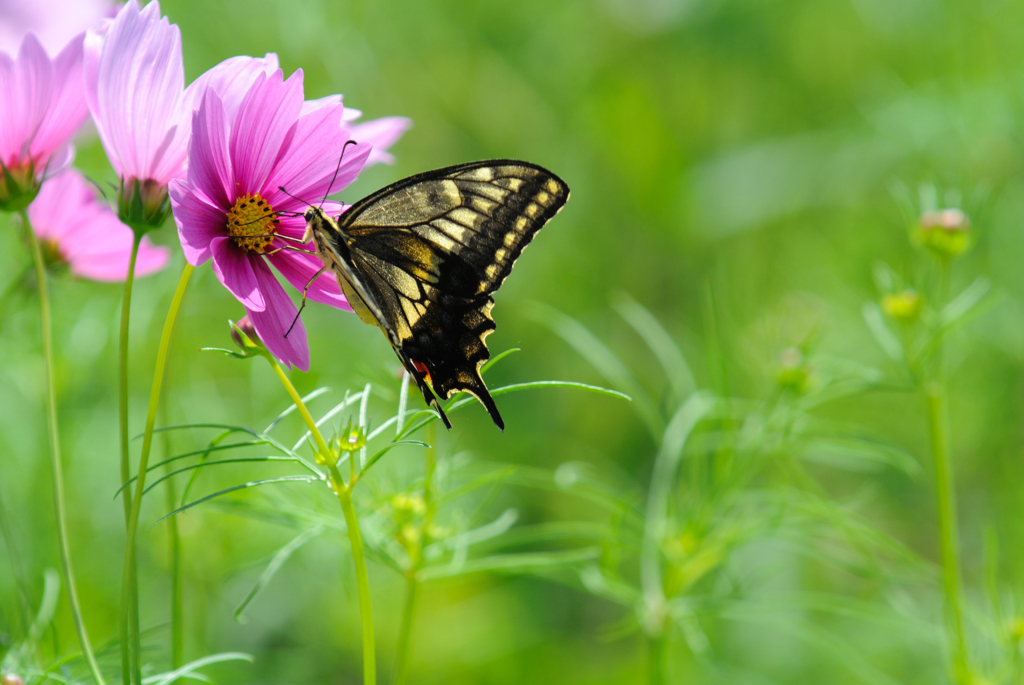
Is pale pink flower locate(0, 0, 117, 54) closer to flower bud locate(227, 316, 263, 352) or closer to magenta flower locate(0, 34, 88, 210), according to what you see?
magenta flower locate(0, 34, 88, 210)

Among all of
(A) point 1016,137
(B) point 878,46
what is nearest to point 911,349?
(A) point 1016,137

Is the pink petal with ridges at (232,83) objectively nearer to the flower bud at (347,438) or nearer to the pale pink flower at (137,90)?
the pale pink flower at (137,90)

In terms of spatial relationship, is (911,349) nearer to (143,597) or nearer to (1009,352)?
(1009,352)

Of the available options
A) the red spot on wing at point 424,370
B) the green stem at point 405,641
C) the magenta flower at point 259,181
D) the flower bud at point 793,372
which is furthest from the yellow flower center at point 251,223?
the flower bud at point 793,372

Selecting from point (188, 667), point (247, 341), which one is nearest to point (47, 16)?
point (247, 341)

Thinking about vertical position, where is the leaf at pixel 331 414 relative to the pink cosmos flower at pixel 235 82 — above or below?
below

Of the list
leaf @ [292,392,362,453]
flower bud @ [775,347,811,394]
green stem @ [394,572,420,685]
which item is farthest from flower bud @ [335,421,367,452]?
flower bud @ [775,347,811,394]
